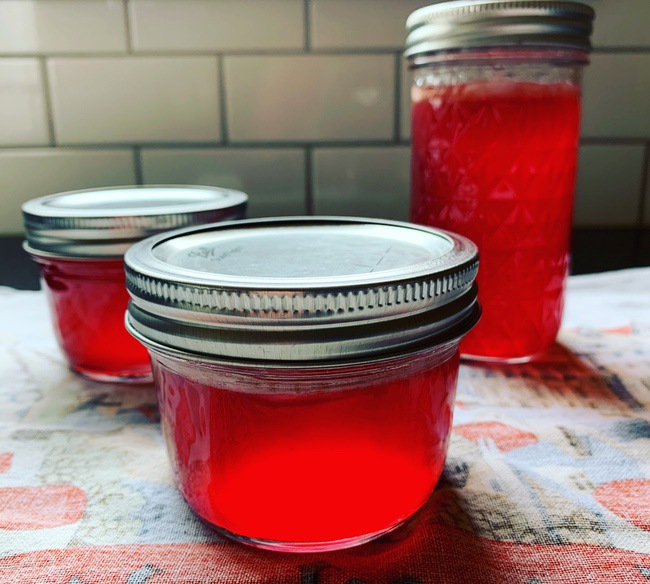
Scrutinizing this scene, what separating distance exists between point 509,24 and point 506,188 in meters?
0.13

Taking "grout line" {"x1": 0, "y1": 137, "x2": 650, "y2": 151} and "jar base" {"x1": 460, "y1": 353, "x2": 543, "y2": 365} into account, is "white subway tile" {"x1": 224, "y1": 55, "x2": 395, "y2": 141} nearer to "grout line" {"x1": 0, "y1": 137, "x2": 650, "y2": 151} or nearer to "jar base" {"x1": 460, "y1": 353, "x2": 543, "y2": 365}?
"grout line" {"x1": 0, "y1": 137, "x2": 650, "y2": 151}

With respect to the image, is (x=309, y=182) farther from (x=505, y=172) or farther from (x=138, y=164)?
(x=505, y=172)

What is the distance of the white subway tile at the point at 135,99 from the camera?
2.56ft

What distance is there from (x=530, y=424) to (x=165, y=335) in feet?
0.92

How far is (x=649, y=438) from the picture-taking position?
0.45 m

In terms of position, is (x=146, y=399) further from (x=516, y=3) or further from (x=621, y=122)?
(x=621, y=122)

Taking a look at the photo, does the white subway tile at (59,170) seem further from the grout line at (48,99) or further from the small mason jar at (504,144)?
the small mason jar at (504,144)

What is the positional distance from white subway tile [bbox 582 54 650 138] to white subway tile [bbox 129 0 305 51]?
0.35 m

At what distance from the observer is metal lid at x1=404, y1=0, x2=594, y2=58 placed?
0.50 meters

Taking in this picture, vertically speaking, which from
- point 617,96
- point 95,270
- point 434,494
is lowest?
point 434,494

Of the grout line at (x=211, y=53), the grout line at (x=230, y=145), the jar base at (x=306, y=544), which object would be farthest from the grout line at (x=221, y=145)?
the jar base at (x=306, y=544)

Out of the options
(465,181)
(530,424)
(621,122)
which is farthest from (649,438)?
(621,122)

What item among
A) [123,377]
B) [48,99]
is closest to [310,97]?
[48,99]

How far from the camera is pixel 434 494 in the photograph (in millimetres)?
399
